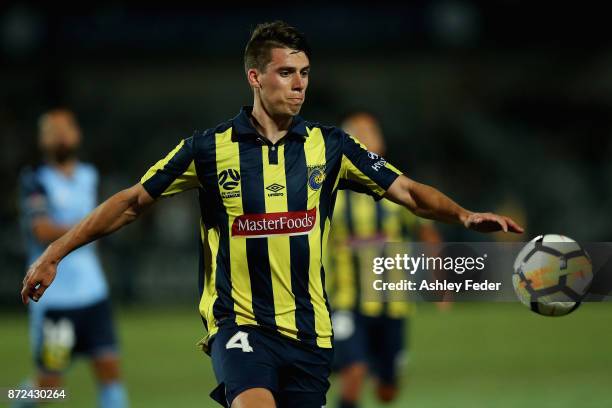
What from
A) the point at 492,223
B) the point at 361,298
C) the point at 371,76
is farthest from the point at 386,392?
the point at 371,76

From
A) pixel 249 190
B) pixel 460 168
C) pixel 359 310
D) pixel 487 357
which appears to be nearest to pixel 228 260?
pixel 249 190

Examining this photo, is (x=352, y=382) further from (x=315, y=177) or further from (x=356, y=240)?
(x=315, y=177)

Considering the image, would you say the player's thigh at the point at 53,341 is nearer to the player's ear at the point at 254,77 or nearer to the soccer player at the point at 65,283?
the soccer player at the point at 65,283

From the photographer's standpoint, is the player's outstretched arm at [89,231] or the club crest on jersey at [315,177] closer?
the player's outstretched arm at [89,231]

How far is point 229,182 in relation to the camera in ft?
14.8

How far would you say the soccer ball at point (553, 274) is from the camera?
460 centimetres

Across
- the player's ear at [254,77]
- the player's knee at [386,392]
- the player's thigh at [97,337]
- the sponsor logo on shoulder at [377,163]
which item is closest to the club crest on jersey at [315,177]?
the sponsor logo on shoulder at [377,163]

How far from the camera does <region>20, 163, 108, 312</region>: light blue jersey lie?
24.4ft

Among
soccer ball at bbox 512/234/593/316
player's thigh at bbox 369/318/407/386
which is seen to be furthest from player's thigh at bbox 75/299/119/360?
soccer ball at bbox 512/234/593/316

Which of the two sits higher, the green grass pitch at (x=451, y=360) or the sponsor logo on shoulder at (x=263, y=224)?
the sponsor logo on shoulder at (x=263, y=224)

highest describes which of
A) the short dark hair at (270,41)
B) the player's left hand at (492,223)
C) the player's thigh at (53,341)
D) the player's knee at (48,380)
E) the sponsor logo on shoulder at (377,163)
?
the short dark hair at (270,41)

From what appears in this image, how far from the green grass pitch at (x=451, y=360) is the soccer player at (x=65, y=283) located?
192cm

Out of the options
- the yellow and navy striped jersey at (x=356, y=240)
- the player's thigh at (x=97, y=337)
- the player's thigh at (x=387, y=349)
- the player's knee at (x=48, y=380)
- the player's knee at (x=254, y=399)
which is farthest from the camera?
the player's thigh at (x=387, y=349)

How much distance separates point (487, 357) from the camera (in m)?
12.3
